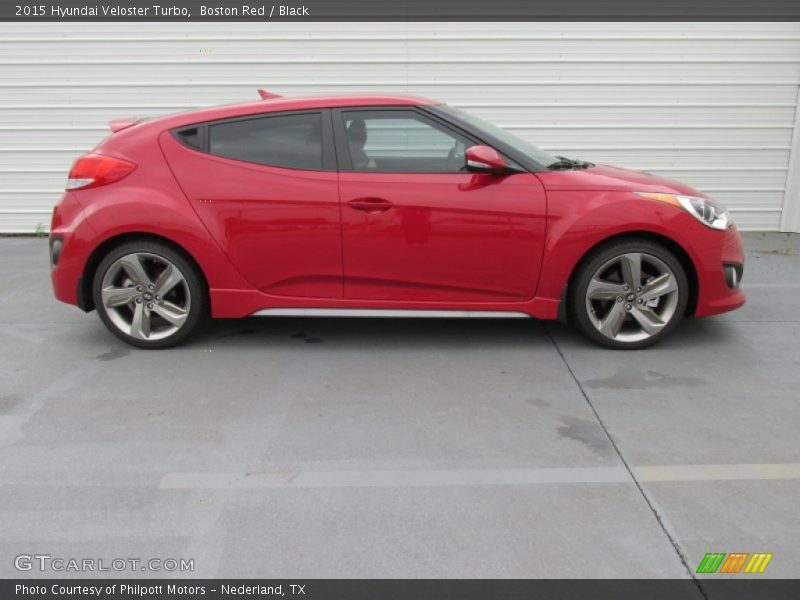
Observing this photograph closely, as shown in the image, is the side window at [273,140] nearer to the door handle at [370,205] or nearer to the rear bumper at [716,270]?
the door handle at [370,205]

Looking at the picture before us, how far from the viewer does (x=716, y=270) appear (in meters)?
4.52

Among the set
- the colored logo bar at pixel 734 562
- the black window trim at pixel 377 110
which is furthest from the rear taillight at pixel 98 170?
the colored logo bar at pixel 734 562

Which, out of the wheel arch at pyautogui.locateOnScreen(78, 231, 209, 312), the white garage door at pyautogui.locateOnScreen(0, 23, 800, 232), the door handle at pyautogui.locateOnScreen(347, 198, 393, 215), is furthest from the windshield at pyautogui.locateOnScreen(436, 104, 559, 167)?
the white garage door at pyautogui.locateOnScreen(0, 23, 800, 232)

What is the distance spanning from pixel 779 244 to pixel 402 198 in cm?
556

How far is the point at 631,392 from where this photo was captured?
4.01 metres

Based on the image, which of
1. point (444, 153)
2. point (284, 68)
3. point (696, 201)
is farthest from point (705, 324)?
point (284, 68)

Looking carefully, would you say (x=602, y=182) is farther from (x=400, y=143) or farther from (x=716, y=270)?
(x=400, y=143)

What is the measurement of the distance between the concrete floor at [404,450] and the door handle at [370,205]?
94 centimetres

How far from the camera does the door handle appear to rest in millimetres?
4375
